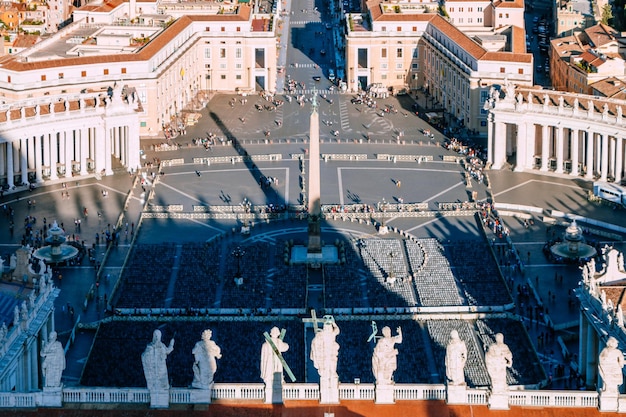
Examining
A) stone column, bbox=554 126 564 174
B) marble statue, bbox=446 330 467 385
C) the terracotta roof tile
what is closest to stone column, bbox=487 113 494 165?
stone column, bbox=554 126 564 174

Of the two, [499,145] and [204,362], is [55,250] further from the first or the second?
[204,362]

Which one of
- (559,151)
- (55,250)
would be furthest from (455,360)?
(559,151)

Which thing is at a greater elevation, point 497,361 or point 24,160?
point 497,361

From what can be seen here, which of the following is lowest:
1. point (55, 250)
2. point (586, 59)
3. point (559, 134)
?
point (55, 250)

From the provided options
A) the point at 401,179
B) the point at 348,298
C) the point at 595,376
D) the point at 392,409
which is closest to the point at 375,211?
the point at 401,179

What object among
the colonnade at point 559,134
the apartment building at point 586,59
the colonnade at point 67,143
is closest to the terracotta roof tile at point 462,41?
the apartment building at point 586,59

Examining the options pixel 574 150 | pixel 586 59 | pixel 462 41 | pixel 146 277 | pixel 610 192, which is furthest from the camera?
pixel 462 41
